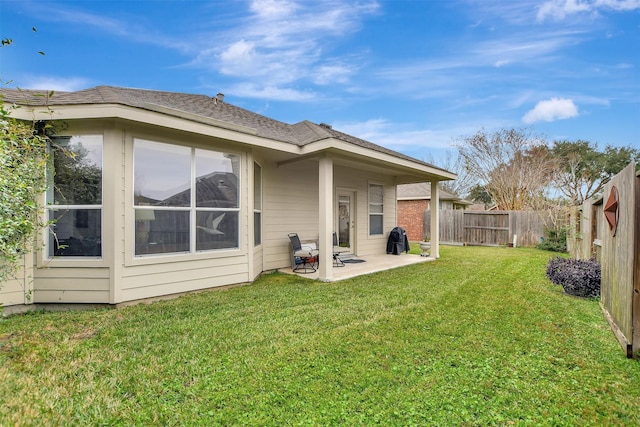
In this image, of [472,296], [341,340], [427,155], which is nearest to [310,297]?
[341,340]

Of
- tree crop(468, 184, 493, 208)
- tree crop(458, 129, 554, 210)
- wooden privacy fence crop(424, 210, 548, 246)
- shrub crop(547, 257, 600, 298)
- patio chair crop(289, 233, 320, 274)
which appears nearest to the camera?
shrub crop(547, 257, 600, 298)

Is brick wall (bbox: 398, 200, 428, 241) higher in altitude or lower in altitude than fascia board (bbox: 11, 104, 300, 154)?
lower

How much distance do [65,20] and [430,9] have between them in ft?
30.1

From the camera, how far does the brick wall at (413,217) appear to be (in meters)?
17.8

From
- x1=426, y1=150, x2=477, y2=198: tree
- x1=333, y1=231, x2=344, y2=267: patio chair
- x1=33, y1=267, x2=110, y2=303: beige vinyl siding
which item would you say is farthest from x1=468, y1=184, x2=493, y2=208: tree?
x1=33, y1=267, x2=110, y2=303: beige vinyl siding

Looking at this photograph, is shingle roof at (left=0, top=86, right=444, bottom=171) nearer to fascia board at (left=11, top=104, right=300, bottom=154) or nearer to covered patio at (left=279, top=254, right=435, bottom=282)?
fascia board at (left=11, top=104, right=300, bottom=154)

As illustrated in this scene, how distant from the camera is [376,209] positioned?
10.5 meters

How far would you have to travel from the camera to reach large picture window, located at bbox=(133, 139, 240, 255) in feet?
15.7

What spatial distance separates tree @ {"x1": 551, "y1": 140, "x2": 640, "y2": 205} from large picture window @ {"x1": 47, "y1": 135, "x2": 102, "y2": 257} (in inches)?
878

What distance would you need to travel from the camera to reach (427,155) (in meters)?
30.0

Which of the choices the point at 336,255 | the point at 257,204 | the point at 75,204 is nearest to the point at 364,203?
the point at 336,255

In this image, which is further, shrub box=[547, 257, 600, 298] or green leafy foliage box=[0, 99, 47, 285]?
shrub box=[547, 257, 600, 298]

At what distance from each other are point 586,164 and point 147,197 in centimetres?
2726

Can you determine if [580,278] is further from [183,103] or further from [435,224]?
[183,103]
